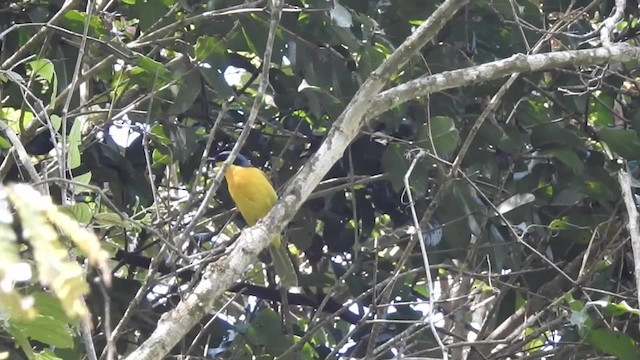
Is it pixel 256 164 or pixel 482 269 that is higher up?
pixel 256 164

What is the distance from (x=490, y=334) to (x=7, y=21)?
2.54 meters

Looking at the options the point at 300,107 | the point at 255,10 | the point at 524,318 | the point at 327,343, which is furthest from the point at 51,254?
the point at 327,343

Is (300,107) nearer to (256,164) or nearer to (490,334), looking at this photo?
(256,164)

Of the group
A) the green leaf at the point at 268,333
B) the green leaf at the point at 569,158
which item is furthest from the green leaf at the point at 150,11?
the green leaf at the point at 569,158

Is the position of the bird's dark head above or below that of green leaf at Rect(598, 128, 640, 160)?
below

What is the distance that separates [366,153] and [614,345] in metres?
1.34

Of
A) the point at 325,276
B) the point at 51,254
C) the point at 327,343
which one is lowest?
the point at 327,343

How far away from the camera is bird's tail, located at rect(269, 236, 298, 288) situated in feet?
12.9

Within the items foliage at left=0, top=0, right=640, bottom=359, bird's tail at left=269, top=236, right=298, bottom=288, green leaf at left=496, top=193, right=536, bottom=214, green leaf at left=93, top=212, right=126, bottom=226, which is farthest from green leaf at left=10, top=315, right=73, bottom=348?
green leaf at left=496, top=193, right=536, bottom=214

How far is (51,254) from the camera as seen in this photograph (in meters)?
0.84

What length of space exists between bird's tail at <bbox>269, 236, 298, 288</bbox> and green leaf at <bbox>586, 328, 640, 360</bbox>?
1.26m

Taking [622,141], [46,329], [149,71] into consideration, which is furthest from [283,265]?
[46,329]

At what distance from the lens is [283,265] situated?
4.02m

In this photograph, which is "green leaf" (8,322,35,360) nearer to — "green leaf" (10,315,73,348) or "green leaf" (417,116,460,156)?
"green leaf" (10,315,73,348)
